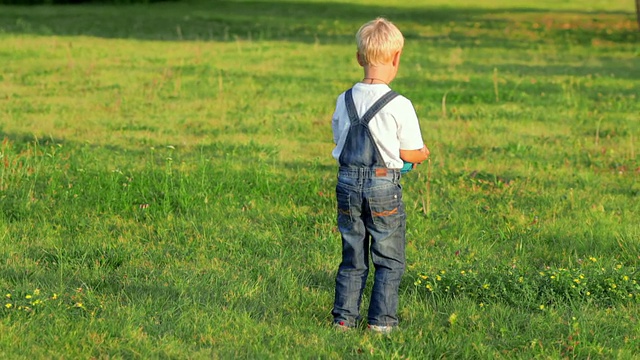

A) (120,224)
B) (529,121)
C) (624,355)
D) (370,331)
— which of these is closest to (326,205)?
(120,224)

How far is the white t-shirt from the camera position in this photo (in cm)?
498

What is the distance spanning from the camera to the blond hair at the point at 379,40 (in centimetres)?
486

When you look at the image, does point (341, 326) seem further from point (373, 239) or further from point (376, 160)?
point (376, 160)

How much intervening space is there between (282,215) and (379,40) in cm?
327

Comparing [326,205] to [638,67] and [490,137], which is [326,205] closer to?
[490,137]

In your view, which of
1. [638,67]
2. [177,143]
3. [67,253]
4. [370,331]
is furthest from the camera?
[638,67]

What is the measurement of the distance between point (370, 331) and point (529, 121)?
27.8ft

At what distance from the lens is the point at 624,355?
4.92 metres

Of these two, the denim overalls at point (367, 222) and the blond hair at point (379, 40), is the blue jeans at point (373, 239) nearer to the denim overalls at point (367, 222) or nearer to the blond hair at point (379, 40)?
the denim overalls at point (367, 222)

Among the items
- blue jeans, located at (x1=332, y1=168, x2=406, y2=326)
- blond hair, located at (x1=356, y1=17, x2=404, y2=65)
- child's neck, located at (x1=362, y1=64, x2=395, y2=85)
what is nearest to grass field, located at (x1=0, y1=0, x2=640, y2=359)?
blue jeans, located at (x1=332, y1=168, x2=406, y2=326)

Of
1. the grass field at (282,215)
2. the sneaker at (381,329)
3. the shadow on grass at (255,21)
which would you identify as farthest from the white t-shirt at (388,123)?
the shadow on grass at (255,21)

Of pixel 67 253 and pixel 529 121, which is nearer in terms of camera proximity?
pixel 67 253

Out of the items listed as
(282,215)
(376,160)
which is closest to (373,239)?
(376,160)

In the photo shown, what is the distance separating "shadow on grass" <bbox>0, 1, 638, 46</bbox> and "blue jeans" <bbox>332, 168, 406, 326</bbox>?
1875 centimetres
